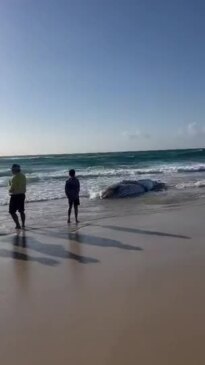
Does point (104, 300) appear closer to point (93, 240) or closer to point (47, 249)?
point (47, 249)

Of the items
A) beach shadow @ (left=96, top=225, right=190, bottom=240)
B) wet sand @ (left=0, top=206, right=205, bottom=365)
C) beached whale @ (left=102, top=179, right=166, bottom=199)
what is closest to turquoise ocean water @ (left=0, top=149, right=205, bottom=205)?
beached whale @ (left=102, top=179, right=166, bottom=199)

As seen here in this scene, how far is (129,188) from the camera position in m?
16.6

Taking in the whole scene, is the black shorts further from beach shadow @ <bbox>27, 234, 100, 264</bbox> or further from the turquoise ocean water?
the turquoise ocean water

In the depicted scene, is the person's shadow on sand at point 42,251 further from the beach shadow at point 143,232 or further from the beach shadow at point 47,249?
the beach shadow at point 143,232

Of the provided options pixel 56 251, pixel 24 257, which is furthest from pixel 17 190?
pixel 24 257

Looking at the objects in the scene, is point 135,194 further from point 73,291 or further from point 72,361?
point 72,361

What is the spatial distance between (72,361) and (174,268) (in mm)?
2614

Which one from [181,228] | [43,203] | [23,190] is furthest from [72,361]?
[43,203]

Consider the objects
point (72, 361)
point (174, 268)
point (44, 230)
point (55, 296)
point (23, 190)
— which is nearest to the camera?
point (72, 361)

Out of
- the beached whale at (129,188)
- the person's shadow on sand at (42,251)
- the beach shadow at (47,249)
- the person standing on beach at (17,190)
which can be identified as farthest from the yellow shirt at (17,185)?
the beached whale at (129,188)

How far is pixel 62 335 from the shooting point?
12.4ft

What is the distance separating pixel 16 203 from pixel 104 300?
609 centimetres

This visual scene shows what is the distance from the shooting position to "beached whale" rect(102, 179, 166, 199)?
621 inches

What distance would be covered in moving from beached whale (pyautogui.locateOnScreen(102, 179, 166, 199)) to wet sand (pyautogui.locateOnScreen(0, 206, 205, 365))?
773 cm
